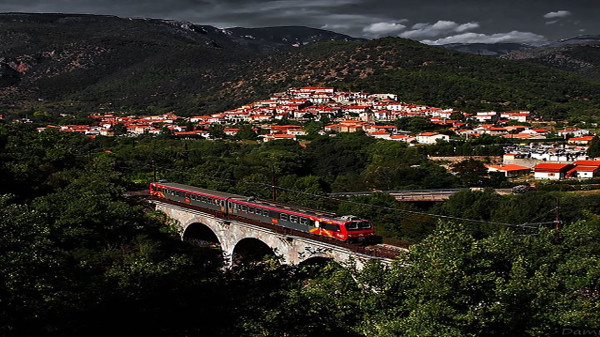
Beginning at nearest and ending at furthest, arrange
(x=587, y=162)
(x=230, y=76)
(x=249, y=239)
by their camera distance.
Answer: (x=249, y=239)
(x=587, y=162)
(x=230, y=76)

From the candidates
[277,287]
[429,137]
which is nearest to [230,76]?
[429,137]

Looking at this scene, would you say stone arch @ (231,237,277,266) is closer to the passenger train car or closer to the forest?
the passenger train car

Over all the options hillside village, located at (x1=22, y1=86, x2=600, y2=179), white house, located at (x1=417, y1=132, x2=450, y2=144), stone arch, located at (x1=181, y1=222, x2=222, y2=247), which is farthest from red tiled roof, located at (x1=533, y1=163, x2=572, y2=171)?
stone arch, located at (x1=181, y1=222, x2=222, y2=247)

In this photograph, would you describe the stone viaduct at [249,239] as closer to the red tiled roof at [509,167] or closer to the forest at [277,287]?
the forest at [277,287]

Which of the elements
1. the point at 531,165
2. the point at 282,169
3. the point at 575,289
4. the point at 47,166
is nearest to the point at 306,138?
the point at 282,169

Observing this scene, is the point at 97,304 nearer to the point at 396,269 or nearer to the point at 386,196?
the point at 396,269

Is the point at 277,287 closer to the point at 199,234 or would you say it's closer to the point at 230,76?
the point at 199,234
